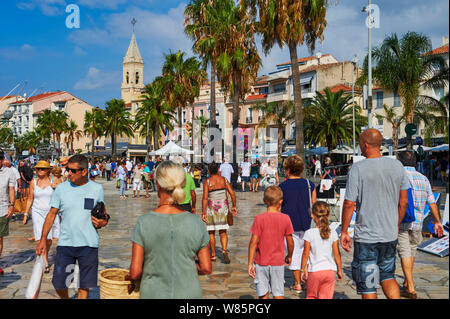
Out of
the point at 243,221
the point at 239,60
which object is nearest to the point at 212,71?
the point at 239,60

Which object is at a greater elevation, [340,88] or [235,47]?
[340,88]

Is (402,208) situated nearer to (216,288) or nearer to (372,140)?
(372,140)

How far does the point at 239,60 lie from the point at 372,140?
68.8 ft

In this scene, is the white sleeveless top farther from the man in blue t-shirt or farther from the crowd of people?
the man in blue t-shirt

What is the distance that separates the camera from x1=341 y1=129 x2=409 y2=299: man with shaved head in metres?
3.94

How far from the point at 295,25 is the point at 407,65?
1302 centimetres

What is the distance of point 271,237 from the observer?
14.3 ft

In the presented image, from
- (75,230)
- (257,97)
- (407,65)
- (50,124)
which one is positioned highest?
(257,97)

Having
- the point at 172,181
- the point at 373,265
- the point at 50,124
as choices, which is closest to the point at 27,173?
the point at 373,265

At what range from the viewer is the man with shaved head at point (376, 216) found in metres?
3.94

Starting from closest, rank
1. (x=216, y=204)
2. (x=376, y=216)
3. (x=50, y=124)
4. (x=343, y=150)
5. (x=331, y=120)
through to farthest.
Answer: (x=376, y=216) → (x=216, y=204) → (x=331, y=120) → (x=343, y=150) → (x=50, y=124)

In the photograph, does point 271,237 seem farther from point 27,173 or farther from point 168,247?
point 27,173

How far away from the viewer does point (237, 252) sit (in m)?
8.40

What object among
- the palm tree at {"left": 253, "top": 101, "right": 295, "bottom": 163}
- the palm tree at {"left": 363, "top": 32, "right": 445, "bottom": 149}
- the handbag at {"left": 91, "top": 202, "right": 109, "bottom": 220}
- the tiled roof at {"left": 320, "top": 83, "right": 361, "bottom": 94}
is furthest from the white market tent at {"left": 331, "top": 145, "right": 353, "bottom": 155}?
the handbag at {"left": 91, "top": 202, "right": 109, "bottom": 220}
